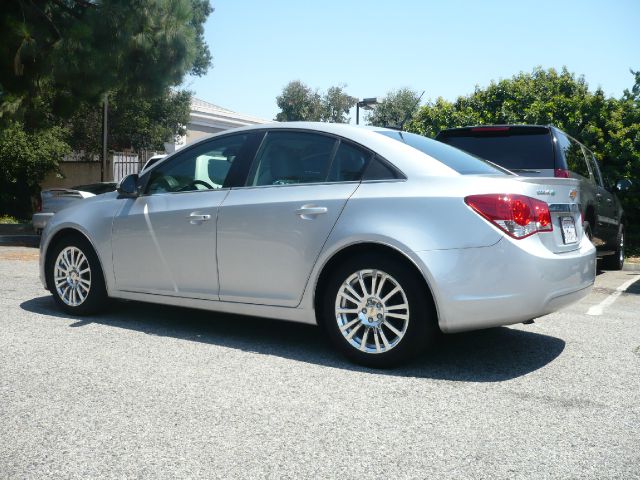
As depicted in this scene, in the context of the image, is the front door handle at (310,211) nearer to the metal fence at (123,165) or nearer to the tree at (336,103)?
the metal fence at (123,165)

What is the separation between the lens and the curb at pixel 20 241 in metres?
15.1

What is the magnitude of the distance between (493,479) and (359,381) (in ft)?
4.93

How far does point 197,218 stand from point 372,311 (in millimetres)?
1646

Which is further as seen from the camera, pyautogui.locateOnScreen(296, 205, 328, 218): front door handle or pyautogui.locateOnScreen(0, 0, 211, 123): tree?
pyautogui.locateOnScreen(0, 0, 211, 123): tree

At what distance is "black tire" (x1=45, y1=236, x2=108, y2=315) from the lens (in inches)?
238

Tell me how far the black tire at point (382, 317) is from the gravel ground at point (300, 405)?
13 centimetres

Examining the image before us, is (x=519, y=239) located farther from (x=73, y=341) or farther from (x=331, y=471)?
(x=73, y=341)

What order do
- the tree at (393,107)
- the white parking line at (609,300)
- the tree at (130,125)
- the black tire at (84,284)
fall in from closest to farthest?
the black tire at (84,284), the white parking line at (609,300), the tree at (130,125), the tree at (393,107)

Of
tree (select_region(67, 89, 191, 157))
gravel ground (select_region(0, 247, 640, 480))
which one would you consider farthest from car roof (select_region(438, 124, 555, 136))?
tree (select_region(67, 89, 191, 157))

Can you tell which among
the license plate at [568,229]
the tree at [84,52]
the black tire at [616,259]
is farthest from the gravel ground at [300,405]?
the tree at [84,52]

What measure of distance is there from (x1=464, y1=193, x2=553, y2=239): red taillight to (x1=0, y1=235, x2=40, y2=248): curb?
1270cm

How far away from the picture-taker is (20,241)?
52.5ft

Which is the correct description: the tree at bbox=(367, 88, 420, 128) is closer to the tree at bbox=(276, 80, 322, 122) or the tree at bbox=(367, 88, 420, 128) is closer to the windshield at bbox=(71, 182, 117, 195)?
the tree at bbox=(276, 80, 322, 122)

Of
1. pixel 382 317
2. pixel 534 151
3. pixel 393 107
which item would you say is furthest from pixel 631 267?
pixel 393 107
